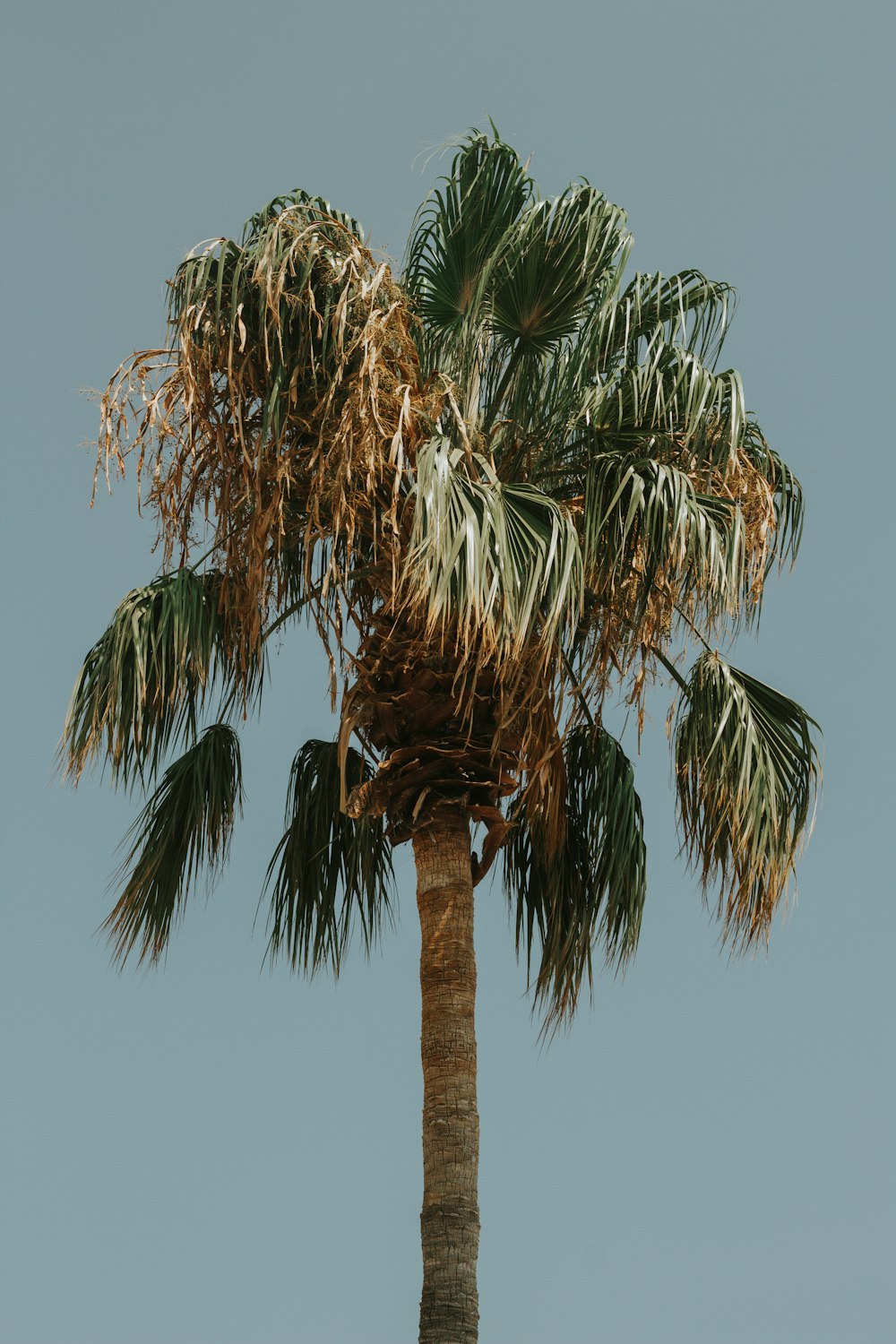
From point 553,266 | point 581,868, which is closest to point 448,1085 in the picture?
point 581,868

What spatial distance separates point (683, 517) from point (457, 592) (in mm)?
1236

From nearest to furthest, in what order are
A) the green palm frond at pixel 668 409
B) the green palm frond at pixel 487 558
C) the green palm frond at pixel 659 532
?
1. the green palm frond at pixel 487 558
2. the green palm frond at pixel 659 532
3. the green palm frond at pixel 668 409

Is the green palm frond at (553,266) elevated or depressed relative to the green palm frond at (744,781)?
elevated

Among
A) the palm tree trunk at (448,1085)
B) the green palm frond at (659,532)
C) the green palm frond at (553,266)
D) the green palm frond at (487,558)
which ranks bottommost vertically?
the palm tree trunk at (448,1085)

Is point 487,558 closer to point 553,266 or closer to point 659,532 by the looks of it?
point 659,532

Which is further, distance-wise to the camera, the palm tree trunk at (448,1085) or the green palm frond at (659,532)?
the green palm frond at (659,532)

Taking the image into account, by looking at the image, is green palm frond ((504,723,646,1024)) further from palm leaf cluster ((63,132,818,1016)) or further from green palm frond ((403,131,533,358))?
green palm frond ((403,131,533,358))

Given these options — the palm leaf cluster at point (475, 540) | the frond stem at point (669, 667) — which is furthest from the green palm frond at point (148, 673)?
the frond stem at point (669, 667)

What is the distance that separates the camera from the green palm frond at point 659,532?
8281 millimetres

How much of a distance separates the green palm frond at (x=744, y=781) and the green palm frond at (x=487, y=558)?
1139mm

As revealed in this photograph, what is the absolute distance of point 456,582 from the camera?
7637 mm

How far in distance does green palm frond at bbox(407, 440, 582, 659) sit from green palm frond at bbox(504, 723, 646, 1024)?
1.36 metres

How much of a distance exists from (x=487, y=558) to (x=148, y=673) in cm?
184

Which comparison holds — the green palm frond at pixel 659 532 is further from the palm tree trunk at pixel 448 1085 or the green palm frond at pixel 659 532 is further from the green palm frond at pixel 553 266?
the palm tree trunk at pixel 448 1085
